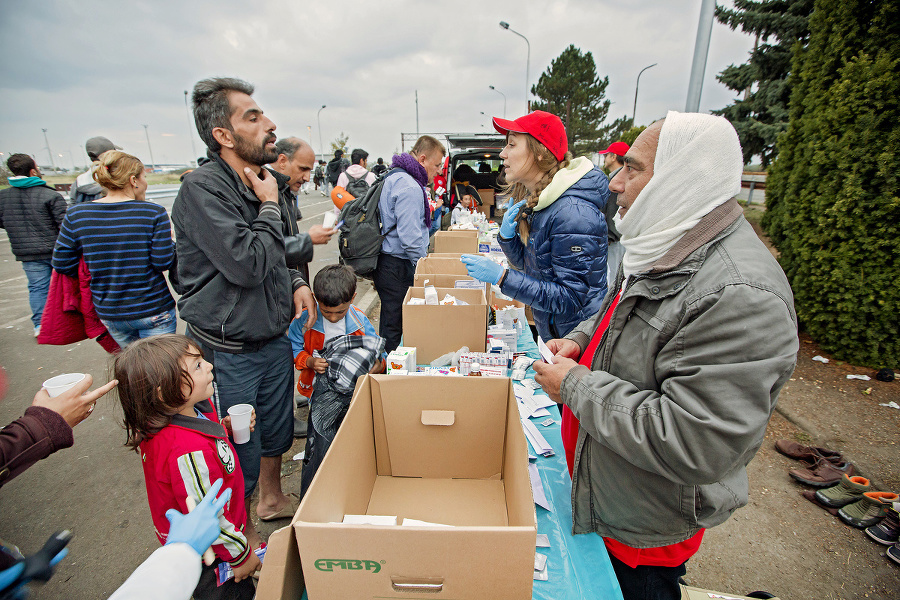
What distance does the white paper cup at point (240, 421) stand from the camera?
171 cm

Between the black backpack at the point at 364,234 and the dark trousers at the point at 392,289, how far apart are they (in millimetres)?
125

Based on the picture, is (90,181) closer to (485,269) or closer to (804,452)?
(485,269)

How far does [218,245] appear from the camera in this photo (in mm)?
1669

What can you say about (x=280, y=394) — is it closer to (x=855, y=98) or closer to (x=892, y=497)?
(x=892, y=497)

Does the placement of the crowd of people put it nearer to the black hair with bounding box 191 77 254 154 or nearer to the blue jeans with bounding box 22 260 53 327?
the black hair with bounding box 191 77 254 154

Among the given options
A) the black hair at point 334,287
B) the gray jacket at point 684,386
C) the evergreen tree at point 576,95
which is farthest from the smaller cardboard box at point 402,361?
the evergreen tree at point 576,95

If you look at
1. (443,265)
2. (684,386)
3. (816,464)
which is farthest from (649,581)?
(443,265)

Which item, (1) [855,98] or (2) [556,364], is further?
(1) [855,98]

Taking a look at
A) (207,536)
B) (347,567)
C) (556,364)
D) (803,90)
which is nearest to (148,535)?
(207,536)

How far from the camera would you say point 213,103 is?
5.87 feet

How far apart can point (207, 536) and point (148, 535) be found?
1809 mm

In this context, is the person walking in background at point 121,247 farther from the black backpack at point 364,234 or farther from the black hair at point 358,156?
→ the black hair at point 358,156

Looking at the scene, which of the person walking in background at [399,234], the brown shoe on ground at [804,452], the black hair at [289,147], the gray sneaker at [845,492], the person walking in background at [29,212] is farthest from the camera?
the person walking in background at [29,212]

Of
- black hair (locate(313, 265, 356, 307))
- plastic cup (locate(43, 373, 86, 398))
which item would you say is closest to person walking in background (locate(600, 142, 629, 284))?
black hair (locate(313, 265, 356, 307))
